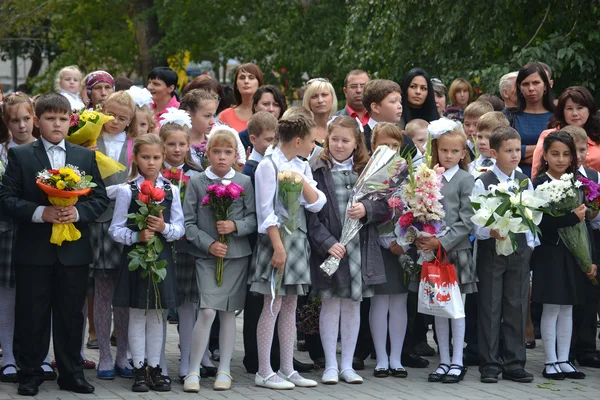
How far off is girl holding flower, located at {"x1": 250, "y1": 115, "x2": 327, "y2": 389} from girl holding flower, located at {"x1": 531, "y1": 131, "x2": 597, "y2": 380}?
189 cm

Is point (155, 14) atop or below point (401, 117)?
atop

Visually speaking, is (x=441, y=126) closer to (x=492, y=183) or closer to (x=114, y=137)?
(x=492, y=183)

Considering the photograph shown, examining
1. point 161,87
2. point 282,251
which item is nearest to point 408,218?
point 282,251

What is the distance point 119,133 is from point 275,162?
58.3 inches

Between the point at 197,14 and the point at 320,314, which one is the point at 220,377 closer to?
the point at 320,314

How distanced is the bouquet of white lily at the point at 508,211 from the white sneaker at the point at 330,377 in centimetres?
152

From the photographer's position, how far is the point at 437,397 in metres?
7.59

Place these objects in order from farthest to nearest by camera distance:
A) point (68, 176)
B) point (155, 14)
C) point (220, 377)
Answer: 1. point (155, 14)
2. point (220, 377)
3. point (68, 176)

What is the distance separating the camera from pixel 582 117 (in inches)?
364

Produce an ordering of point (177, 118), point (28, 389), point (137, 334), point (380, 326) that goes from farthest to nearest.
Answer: point (177, 118) → point (380, 326) → point (137, 334) → point (28, 389)

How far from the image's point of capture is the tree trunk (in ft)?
93.4

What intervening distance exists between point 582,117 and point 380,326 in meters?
2.63

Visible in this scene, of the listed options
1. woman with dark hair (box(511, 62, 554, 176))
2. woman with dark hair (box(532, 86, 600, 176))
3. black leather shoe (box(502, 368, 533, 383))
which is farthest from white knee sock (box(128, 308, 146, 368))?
woman with dark hair (box(511, 62, 554, 176))

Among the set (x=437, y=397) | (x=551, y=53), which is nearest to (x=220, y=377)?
(x=437, y=397)
